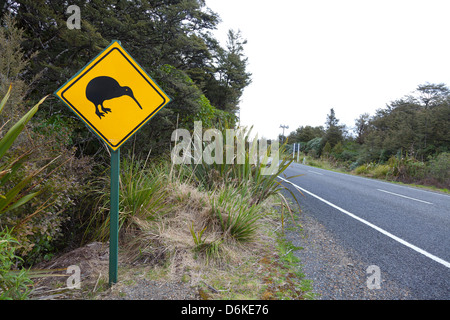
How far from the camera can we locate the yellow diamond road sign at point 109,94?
1994 mm

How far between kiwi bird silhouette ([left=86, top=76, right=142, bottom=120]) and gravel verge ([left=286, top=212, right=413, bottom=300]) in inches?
91.8

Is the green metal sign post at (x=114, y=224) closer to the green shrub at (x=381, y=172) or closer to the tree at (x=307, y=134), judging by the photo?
the green shrub at (x=381, y=172)

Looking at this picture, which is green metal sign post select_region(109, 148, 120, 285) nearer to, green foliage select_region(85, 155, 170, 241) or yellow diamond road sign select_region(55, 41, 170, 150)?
yellow diamond road sign select_region(55, 41, 170, 150)

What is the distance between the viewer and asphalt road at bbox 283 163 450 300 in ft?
8.17

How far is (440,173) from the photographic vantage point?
43.1 feet

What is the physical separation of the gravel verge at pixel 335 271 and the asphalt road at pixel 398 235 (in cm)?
16

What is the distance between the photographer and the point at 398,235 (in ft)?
12.5

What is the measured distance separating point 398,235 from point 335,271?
2.10 m

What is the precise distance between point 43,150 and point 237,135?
2.98m

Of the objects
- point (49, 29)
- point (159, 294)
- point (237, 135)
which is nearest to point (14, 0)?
point (49, 29)
